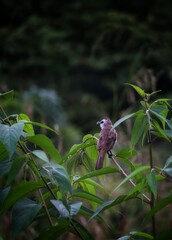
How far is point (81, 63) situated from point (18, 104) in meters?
2.34

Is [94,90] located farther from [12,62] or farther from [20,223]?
[20,223]

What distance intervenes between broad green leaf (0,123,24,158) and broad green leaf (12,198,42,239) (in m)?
0.15

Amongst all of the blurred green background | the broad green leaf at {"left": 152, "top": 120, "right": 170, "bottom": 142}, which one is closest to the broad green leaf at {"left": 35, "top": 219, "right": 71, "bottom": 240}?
the broad green leaf at {"left": 152, "top": 120, "right": 170, "bottom": 142}

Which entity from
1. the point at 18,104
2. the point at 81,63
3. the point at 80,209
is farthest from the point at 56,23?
the point at 80,209

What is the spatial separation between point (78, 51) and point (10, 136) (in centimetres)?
538

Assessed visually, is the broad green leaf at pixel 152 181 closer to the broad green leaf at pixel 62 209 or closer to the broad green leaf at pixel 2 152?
the broad green leaf at pixel 62 209

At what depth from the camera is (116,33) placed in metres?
5.44

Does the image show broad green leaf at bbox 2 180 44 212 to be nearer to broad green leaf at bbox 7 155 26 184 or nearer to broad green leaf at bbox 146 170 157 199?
broad green leaf at bbox 7 155 26 184

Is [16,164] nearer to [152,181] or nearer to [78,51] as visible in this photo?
[152,181]

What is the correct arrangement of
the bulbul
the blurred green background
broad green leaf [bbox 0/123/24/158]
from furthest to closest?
1. the blurred green background
2. the bulbul
3. broad green leaf [bbox 0/123/24/158]

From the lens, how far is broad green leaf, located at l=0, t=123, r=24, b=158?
84 cm

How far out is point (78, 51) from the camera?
6.14m

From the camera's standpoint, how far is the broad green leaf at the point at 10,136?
0.84m

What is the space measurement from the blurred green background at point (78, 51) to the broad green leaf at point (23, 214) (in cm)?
427
